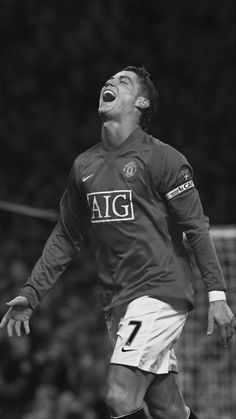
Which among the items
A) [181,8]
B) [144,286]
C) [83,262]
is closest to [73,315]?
[83,262]

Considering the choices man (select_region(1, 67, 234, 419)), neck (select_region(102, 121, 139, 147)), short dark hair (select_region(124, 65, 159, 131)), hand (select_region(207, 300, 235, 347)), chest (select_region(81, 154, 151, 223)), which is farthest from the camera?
short dark hair (select_region(124, 65, 159, 131))

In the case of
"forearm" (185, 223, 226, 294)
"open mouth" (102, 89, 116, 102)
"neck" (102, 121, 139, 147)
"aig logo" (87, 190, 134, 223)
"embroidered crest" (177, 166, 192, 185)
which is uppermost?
"open mouth" (102, 89, 116, 102)

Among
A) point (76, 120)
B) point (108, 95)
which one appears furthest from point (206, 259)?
point (76, 120)

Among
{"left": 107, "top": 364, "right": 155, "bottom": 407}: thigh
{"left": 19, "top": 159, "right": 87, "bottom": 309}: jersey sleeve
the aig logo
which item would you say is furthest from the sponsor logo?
{"left": 107, "top": 364, "right": 155, "bottom": 407}: thigh

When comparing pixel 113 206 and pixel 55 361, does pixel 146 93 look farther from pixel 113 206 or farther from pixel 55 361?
pixel 55 361

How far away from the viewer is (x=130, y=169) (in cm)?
401

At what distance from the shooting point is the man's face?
13.6 feet

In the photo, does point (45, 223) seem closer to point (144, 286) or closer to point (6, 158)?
point (6, 158)

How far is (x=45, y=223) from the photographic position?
8508 millimetres

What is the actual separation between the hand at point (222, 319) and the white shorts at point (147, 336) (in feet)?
0.67

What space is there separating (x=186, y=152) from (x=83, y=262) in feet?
4.09

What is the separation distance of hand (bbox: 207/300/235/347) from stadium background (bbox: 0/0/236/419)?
11.9 feet

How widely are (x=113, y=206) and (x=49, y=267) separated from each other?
0.40 m

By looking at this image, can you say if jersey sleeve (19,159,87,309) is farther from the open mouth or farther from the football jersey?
the open mouth
